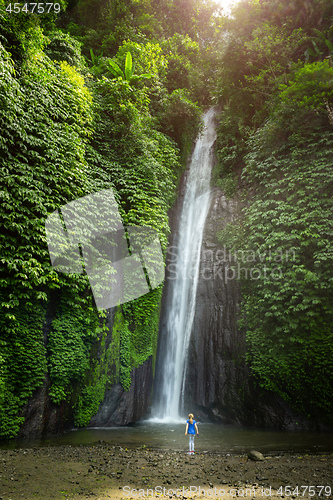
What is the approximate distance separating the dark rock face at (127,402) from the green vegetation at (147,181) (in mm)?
370

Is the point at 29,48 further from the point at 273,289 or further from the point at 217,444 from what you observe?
the point at 217,444

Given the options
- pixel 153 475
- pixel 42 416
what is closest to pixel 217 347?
pixel 42 416

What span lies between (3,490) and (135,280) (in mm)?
7742

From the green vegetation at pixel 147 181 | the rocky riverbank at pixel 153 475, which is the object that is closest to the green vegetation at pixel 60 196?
the green vegetation at pixel 147 181

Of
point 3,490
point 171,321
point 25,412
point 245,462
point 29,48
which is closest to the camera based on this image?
point 3,490

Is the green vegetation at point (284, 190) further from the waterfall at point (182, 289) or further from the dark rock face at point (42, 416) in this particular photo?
the dark rock face at point (42, 416)

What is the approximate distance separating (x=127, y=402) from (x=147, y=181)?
8.87 metres

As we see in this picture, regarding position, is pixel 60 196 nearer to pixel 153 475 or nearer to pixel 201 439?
pixel 153 475

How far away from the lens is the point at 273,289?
11.1 metres

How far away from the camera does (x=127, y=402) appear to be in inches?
409

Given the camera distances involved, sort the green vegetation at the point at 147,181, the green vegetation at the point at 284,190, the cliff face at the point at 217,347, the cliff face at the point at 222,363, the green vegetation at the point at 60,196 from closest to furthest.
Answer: the green vegetation at the point at 60,196 < the green vegetation at the point at 147,181 < the green vegetation at the point at 284,190 < the cliff face at the point at 222,363 < the cliff face at the point at 217,347

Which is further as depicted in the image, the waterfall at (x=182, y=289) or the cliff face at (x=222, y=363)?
the waterfall at (x=182, y=289)

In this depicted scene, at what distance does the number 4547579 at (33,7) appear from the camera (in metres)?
7.87

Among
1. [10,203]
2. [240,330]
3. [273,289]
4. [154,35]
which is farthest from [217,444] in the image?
[154,35]
